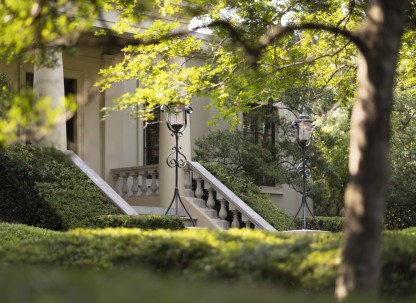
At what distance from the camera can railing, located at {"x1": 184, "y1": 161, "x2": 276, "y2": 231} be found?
19.4 meters

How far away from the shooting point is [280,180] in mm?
23188

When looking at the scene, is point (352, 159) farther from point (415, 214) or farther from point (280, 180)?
point (415, 214)

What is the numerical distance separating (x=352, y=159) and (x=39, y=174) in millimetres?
11492

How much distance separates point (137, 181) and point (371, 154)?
51.5ft

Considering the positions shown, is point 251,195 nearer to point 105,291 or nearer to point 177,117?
point 177,117

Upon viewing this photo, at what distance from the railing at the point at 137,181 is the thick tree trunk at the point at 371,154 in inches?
591

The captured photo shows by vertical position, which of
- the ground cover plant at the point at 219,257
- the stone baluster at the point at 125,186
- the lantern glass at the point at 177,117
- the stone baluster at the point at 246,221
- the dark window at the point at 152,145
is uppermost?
the lantern glass at the point at 177,117

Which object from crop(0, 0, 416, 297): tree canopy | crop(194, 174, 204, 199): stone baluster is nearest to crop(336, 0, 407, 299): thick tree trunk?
crop(0, 0, 416, 297): tree canopy

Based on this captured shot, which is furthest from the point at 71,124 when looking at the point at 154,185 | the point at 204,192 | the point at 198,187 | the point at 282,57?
the point at 282,57

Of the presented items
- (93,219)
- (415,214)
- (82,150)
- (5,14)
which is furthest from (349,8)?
(415,214)

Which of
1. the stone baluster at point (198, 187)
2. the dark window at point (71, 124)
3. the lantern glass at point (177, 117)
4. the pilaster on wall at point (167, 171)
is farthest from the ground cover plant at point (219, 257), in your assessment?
the dark window at point (71, 124)

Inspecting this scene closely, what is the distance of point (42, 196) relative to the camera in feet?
54.1

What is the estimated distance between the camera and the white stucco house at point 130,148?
1994 cm

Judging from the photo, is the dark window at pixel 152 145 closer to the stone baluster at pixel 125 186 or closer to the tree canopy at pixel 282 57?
the stone baluster at pixel 125 186
